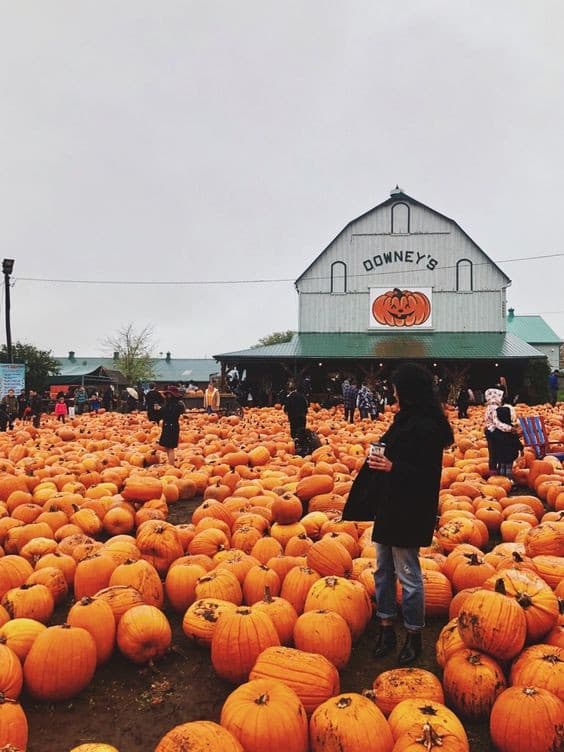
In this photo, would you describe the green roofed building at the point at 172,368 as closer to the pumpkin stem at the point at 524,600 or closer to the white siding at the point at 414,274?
the white siding at the point at 414,274

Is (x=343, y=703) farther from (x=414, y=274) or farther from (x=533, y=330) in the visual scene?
(x=533, y=330)

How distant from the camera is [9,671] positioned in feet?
8.95

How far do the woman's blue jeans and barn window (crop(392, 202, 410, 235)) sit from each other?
102 ft

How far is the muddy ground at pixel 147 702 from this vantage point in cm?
258

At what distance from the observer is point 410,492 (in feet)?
10.3

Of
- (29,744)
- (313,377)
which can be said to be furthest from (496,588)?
(313,377)

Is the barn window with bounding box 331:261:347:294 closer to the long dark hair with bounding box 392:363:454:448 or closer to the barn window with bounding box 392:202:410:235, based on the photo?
the barn window with bounding box 392:202:410:235

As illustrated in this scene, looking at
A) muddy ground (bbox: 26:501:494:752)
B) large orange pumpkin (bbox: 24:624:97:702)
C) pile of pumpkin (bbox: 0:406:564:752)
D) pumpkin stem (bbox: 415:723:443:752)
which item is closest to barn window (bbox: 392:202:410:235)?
pile of pumpkin (bbox: 0:406:564:752)

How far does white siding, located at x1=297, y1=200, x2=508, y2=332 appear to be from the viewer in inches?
1252

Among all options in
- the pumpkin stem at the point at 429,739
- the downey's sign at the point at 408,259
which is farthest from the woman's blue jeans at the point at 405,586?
the downey's sign at the point at 408,259

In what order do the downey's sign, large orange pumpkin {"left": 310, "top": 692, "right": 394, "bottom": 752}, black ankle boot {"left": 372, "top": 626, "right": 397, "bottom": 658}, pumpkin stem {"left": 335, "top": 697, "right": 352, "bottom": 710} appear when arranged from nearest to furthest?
large orange pumpkin {"left": 310, "top": 692, "right": 394, "bottom": 752}, pumpkin stem {"left": 335, "top": 697, "right": 352, "bottom": 710}, black ankle boot {"left": 372, "top": 626, "right": 397, "bottom": 658}, the downey's sign

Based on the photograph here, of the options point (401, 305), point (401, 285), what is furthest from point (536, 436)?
point (401, 285)

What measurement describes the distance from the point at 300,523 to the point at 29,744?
3.01 metres

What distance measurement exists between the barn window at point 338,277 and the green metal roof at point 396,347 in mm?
2696
